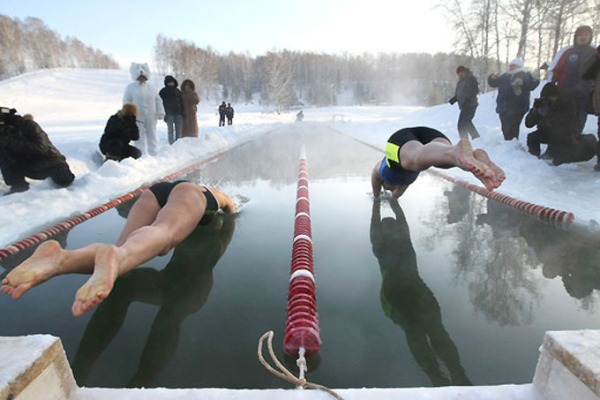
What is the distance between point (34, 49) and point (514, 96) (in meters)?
85.1

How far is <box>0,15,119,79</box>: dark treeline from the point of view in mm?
58094

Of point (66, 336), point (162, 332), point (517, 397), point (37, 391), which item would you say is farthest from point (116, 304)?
point (517, 397)

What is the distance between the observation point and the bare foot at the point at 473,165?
6.72 ft

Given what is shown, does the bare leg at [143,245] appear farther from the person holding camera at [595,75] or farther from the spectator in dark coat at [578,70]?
the spectator in dark coat at [578,70]

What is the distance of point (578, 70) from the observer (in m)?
6.09

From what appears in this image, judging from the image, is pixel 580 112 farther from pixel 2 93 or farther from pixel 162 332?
pixel 2 93

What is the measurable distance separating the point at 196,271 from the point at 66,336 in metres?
0.85

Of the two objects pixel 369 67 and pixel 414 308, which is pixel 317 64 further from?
pixel 414 308

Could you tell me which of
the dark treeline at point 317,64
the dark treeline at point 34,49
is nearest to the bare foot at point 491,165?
the dark treeline at point 317,64

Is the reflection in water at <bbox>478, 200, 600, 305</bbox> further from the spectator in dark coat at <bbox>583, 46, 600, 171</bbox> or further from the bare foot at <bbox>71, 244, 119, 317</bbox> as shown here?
the spectator in dark coat at <bbox>583, 46, 600, 171</bbox>

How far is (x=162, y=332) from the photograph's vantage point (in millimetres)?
1737

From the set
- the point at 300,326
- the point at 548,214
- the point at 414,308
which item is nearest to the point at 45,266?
the point at 300,326

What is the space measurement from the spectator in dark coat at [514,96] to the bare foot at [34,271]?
8781 mm

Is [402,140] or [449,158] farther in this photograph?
[402,140]
